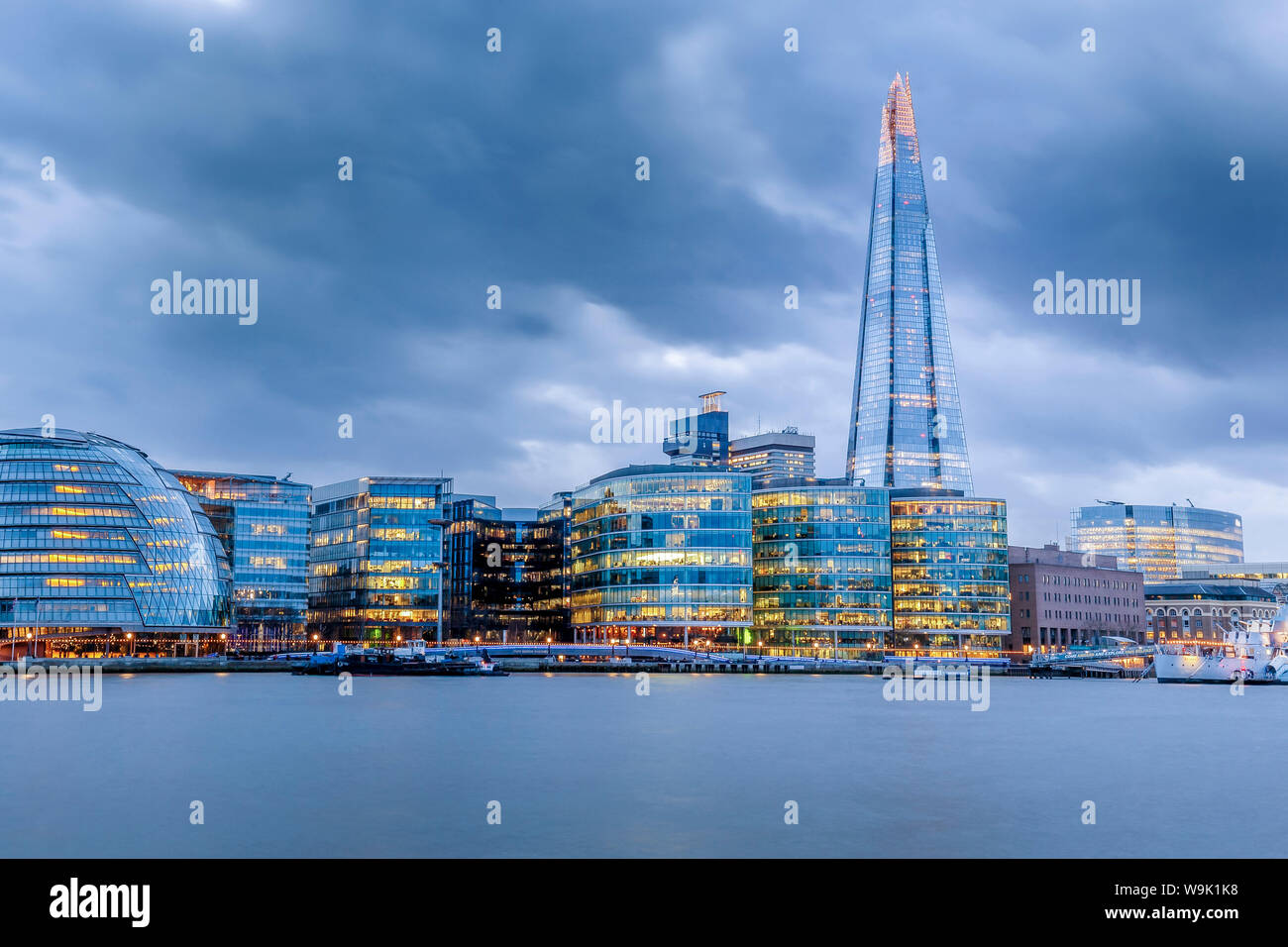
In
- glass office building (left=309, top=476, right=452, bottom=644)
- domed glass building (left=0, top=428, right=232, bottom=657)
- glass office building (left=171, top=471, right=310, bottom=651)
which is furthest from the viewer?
glass office building (left=309, top=476, right=452, bottom=644)

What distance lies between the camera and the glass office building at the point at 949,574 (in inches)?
7643

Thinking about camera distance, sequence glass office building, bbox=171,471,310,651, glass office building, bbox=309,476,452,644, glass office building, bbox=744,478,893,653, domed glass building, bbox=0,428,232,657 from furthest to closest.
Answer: glass office building, bbox=309,476,452,644 < glass office building, bbox=171,471,310,651 < glass office building, bbox=744,478,893,653 < domed glass building, bbox=0,428,232,657

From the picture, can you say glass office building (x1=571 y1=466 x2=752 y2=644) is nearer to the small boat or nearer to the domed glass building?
the small boat

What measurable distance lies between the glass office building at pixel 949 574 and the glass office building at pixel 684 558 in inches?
1222

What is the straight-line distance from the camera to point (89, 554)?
138 meters

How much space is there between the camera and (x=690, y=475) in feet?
588

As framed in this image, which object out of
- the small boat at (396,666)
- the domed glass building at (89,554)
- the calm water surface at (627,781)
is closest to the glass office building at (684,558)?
the small boat at (396,666)

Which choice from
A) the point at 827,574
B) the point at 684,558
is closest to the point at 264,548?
the point at 684,558

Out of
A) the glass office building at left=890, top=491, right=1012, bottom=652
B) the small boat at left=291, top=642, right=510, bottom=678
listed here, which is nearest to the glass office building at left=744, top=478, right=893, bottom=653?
the glass office building at left=890, top=491, right=1012, bottom=652

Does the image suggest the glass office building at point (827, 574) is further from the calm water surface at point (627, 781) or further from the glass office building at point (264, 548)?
the calm water surface at point (627, 781)

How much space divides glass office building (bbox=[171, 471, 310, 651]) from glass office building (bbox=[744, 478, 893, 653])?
75.3 m

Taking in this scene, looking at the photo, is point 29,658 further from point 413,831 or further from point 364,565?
point 413,831

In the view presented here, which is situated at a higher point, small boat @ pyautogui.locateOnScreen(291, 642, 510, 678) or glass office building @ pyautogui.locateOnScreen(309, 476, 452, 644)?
glass office building @ pyautogui.locateOnScreen(309, 476, 452, 644)

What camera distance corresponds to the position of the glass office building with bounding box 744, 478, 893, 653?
186 metres
